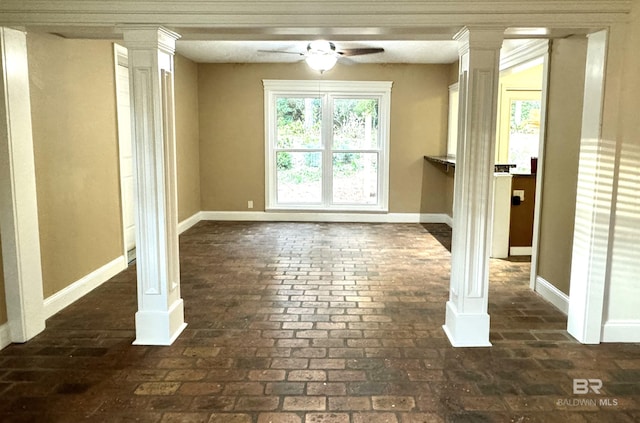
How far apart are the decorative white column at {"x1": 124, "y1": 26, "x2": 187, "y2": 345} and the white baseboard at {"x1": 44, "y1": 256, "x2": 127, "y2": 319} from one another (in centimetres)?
100

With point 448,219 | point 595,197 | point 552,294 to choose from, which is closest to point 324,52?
point 595,197

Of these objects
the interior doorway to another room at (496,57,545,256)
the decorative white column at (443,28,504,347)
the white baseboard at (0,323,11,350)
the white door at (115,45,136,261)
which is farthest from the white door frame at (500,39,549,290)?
the white baseboard at (0,323,11,350)

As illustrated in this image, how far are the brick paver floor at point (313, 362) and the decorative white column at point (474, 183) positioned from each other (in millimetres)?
244

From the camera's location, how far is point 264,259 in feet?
18.5

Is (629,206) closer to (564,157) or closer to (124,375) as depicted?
(564,157)

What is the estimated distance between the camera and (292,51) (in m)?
6.55

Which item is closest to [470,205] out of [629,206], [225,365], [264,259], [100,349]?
[629,206]

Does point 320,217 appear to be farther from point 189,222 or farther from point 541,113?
point 541,113

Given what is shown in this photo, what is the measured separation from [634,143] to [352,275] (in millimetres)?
2720

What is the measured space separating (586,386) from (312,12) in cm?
273

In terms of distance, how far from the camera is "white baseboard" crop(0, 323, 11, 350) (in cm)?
325

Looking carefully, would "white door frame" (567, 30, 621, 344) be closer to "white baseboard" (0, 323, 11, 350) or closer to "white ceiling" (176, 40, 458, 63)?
"white ceiling" (176, 40, 458, 63)

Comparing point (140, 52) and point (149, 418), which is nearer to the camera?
point (149, 418)

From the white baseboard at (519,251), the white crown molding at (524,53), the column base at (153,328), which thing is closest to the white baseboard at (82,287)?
the column base at (153,328)
